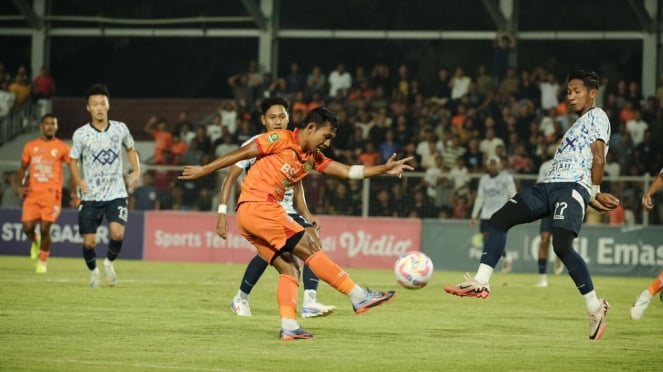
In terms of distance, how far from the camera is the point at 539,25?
1346 inches

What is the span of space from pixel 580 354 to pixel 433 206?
1534cm

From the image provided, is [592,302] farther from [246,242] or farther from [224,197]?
[246,242]

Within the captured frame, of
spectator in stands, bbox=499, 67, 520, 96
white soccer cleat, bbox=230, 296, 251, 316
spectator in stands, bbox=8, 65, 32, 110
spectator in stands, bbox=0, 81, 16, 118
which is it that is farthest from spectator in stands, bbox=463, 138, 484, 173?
white soccer cleat, bbox=230, 296, 251, 316

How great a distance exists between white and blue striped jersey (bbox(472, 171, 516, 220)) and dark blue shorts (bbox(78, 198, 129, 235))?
30.5 ft

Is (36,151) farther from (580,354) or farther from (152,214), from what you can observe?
(580,354)

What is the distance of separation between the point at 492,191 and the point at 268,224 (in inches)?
536

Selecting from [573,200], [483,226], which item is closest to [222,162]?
[573,200]

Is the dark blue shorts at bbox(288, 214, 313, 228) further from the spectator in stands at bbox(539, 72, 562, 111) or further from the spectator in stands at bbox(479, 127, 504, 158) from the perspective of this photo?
the spectator in stands at bbox(539, 72, 562, 111)

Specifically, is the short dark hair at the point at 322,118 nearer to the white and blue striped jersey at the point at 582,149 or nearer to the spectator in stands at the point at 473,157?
the white and blue striped jersey at the point at 582,149

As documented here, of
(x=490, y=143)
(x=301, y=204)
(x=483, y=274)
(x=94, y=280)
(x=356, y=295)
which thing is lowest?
(x=94, y=280)

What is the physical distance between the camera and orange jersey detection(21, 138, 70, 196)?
64.5 ft

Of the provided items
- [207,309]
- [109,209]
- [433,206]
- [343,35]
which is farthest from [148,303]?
[343,35]

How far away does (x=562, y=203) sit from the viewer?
417 inches

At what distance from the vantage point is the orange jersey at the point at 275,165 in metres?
9.91
